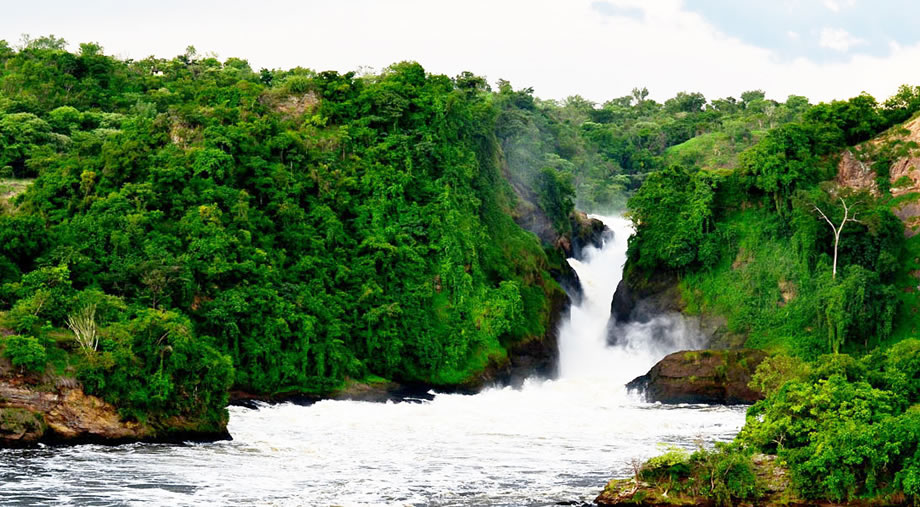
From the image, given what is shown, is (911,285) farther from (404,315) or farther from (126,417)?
(126,417)

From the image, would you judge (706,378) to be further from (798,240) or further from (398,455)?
Result: (398,455)

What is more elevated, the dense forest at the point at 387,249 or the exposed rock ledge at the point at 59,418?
the dense forest at the point at 387,249

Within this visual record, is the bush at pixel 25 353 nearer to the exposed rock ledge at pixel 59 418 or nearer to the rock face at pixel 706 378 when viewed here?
the exposed rock ledge at pixel 59 418

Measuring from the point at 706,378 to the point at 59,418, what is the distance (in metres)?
25.7

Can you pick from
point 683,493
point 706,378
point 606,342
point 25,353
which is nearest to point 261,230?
point 25,353

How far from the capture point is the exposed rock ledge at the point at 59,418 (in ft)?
94.7

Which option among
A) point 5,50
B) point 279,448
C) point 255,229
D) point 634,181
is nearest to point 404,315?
point 255,229

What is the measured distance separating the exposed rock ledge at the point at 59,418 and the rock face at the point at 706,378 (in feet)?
70.5

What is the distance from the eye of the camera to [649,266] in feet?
181

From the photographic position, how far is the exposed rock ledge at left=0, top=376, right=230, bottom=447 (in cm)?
2886

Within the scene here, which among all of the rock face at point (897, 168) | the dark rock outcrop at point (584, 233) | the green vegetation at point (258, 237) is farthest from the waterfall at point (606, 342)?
the rock face at point (897, 168)

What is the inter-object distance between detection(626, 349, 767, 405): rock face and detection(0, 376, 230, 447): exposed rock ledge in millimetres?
21487

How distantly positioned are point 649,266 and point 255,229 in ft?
70.7

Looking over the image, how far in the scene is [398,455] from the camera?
30.6 metres
